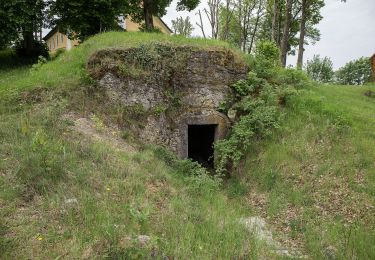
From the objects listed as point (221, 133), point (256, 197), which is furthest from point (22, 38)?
point (256, 197)

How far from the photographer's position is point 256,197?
8648 millimetres

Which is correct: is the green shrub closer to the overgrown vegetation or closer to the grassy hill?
the overgrown vegetation

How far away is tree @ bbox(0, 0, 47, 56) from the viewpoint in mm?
14273

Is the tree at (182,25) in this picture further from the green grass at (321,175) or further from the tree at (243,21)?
the green grass at (321,175)

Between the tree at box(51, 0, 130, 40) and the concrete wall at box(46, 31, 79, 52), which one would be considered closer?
the tree at box(51, 0, 130, 40)

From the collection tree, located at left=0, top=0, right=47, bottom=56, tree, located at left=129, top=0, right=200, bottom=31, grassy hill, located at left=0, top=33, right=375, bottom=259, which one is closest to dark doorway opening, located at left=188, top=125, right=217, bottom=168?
grassy hill, located at left=0, top=33, right=375, bottom=259

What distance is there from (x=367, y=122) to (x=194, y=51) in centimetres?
585

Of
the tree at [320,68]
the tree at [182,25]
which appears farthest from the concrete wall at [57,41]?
the tree at [320,68]

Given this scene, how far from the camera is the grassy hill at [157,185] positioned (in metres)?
4.82

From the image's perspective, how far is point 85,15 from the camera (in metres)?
14.8

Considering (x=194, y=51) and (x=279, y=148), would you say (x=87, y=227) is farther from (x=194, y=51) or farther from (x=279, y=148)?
(x=194, y=51)

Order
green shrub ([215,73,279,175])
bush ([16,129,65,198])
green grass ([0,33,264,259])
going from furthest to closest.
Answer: green shrub ([215,73,279,175])
bush ([16,129,65,198])
green grass ([0,33,264,259])

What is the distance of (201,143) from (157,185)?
6.30 metres

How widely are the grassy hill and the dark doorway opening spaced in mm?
2254
